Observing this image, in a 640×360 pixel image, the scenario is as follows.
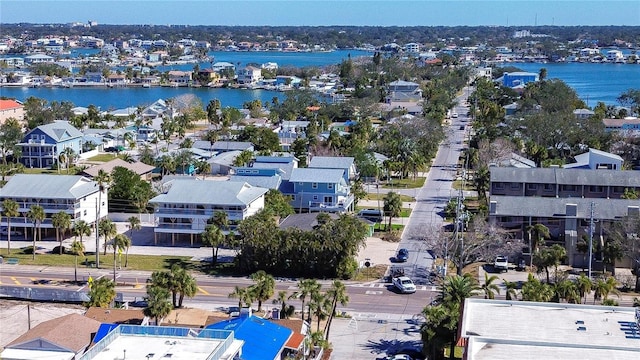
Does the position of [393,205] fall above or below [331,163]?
below

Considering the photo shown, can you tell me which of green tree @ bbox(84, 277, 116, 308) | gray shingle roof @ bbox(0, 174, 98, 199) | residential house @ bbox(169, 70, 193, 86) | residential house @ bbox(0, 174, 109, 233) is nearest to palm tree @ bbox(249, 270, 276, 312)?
green tree @ bbox(84, 277, 116, 308)

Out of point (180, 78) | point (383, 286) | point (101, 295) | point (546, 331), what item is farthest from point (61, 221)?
point (180, 78)

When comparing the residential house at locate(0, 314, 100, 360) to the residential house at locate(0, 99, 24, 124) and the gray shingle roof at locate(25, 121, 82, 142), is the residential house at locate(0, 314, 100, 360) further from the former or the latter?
the residential house at locate(0, 99, 24, 124)

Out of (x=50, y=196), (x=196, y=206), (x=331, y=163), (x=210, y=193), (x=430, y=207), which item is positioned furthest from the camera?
(x=331, y=163)

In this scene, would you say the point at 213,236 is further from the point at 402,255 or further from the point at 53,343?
the point at 53,343

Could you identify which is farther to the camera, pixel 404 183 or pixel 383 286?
pixel 404 183

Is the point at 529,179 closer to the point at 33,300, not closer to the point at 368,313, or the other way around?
the point at 368,313
